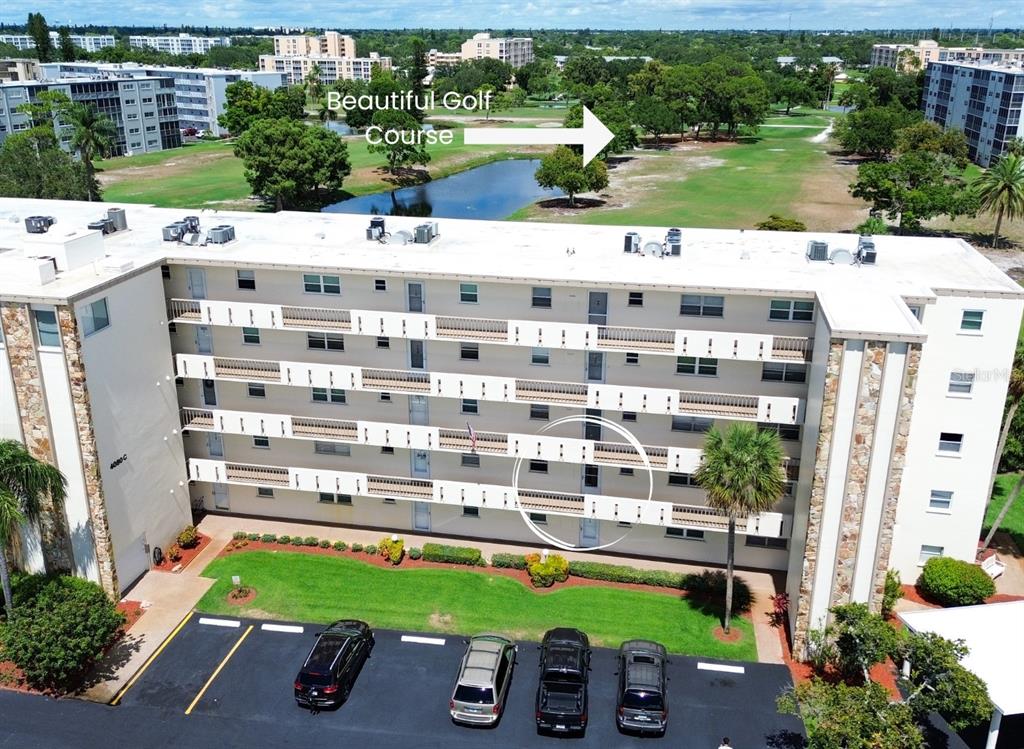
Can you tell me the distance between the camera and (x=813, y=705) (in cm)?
2647

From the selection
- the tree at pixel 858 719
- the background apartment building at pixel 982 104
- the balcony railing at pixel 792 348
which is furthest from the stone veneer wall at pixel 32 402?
the background apartment building at pixel 982 104

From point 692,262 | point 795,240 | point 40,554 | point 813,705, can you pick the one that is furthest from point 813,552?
point 40,554

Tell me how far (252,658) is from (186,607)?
16.6ft

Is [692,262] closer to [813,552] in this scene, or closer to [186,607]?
[813,552]

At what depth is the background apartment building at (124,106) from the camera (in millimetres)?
149125

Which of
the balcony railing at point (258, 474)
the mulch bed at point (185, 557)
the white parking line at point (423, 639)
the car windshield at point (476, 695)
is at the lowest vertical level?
the white parking line at point (423, 639)

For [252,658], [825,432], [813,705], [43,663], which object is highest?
[825,432]

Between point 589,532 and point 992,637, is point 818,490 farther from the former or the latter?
point 589,532

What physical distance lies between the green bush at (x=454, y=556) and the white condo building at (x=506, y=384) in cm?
198

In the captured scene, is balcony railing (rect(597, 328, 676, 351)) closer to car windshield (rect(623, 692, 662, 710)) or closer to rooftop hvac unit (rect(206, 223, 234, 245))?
car windshield (rect(623, 692, 662, 710))

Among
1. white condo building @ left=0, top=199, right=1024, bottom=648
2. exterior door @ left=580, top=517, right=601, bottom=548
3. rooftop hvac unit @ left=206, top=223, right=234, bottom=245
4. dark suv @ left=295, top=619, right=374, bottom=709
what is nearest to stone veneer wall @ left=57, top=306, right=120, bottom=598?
white condo building @ left=0, top=199, right=1024, bottom=648

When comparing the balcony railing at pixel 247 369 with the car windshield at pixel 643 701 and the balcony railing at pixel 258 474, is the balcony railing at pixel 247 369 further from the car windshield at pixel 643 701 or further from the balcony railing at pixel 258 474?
the car windshield at pixel 643 701

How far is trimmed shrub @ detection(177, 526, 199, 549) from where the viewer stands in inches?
1644

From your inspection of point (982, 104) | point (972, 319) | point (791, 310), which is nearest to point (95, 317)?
point (791, 310)
